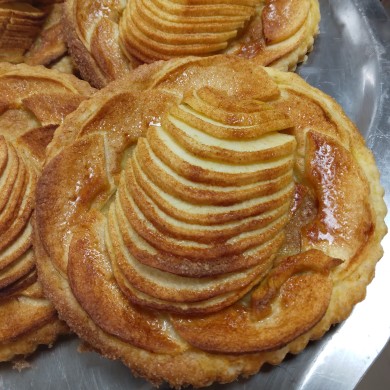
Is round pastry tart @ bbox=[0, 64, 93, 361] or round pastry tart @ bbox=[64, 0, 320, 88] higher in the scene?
round pastry tart @ bbox=[64, 0, 320, 88]

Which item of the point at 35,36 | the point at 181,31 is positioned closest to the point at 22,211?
the point at 181,31

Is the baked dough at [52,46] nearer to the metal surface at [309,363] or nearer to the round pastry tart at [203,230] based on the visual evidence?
the round pastry tart at [203,230]

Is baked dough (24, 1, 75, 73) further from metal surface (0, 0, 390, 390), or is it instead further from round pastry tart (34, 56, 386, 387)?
metal surface (0, 0, 390, 390)

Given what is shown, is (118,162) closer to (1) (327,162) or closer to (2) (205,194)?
(2) (205,194)

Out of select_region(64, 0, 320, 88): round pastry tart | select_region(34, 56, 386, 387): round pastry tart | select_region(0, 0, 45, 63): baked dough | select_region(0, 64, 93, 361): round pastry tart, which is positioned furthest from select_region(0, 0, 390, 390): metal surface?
select_region(0, 0, 45, 63): baked dough

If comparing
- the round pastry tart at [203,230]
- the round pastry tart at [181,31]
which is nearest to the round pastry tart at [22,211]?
the round pastry tart at [203,230]
